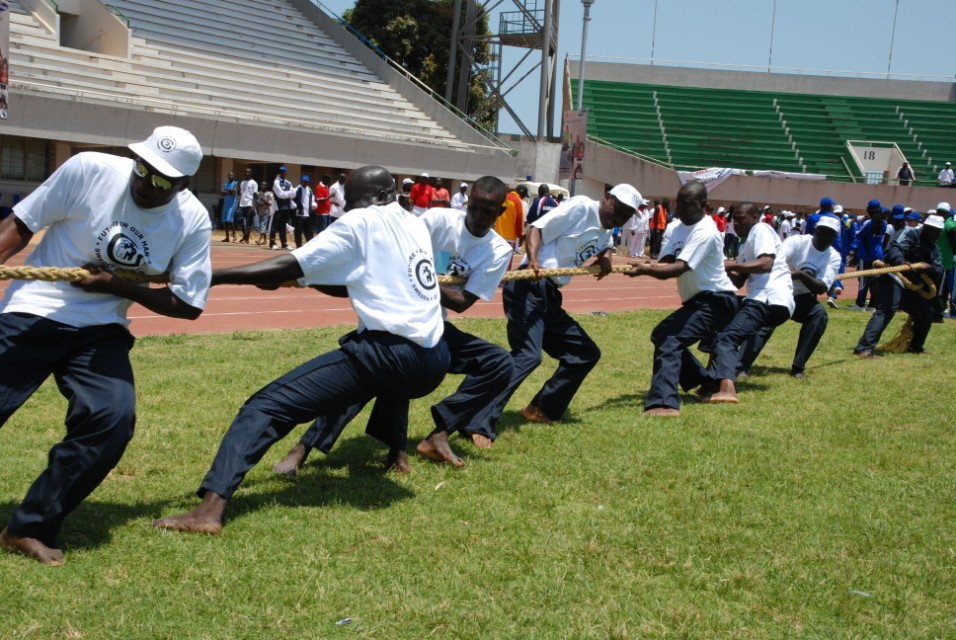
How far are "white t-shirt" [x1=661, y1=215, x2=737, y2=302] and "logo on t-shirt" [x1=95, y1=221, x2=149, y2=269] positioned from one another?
470cm

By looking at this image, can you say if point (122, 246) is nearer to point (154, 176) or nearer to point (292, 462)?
point (154, 176)

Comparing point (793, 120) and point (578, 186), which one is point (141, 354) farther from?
point (793, 120)

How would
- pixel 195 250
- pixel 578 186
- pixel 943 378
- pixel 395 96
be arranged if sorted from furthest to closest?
pixel 578 186 → pixel 395 96 → pixel 943 378 → pixel 195 250

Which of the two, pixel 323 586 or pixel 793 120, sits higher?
pixel 793 120

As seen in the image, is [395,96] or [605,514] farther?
[395,96]

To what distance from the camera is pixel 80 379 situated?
436 cm

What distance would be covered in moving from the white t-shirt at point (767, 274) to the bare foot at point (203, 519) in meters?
6.06

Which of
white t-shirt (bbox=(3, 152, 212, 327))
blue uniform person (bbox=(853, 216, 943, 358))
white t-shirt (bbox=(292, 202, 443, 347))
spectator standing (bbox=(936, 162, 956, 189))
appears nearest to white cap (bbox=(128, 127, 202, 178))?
white t-shirt (bbox=(3, 152, 212, 327))

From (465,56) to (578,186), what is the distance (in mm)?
7167

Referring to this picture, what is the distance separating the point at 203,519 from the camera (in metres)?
4.66

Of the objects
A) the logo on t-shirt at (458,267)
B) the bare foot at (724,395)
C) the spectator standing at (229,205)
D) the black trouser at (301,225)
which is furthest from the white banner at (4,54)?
the spectator standing at (229,205)

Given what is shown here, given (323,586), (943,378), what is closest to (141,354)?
(323,586)

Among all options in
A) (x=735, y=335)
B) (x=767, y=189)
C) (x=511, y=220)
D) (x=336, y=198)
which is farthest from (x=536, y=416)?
(x=767, y=189)

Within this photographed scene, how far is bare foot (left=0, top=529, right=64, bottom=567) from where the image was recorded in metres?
4.21
